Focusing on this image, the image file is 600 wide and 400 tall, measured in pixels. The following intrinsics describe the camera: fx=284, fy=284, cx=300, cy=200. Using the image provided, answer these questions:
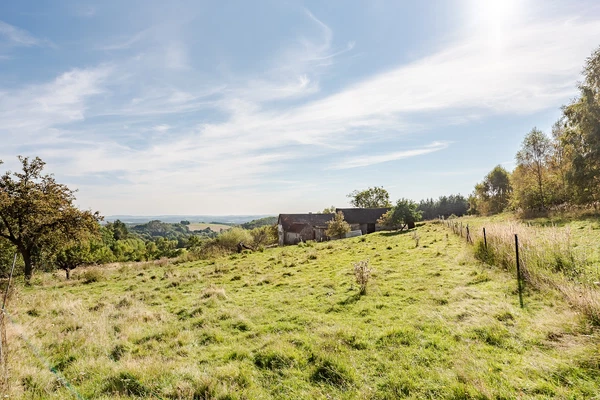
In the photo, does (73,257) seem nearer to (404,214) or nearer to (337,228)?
(337,228)

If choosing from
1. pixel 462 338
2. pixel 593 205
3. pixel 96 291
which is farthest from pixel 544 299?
pixel 593 205

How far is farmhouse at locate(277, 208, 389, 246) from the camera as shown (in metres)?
47.7

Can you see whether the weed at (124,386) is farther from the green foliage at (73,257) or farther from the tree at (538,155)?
the tree at (538,155)

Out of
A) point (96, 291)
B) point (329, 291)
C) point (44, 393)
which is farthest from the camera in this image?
point (96, 291)

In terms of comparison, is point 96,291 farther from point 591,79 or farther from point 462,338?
point 591,79

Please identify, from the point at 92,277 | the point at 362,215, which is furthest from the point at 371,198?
the point at 92,277

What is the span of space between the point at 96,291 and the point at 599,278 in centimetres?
2006

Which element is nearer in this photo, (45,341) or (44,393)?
(44,393)

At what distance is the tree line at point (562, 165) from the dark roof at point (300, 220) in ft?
95.6

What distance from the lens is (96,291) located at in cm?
1511

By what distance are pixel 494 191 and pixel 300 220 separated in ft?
150

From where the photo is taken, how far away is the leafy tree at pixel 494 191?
198 feet

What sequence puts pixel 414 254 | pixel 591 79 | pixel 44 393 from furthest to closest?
pixel 591 79 < pixel 414 254 < pixel 44 393

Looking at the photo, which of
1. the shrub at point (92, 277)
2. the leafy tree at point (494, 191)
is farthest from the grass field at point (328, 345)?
the leafy tree at point (494, 191)
